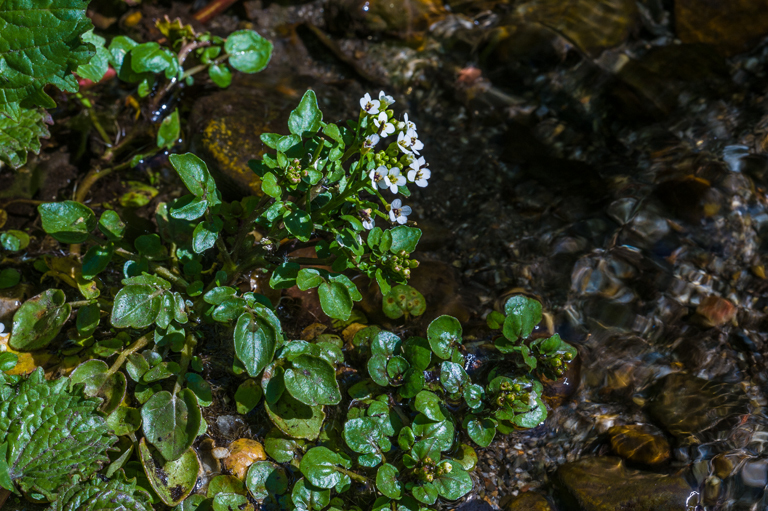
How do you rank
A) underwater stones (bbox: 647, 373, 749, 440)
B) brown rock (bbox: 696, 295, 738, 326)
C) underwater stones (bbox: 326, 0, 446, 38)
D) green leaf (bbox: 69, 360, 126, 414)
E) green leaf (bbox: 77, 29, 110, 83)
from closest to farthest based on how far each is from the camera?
green leaf (bbox: 69, 360, 126, 414), underwater stones (bbox: 647, 373, 749, 440), green leaf (bbox: 77, 29, 110, 83), brown rock (bbox: 696, 295, 738, 326), underwater stones (bbox: 326, 0, 446, 38)

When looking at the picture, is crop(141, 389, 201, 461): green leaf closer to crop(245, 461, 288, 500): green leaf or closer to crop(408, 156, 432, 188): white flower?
crop(245, 461, 288, 500): green leaf

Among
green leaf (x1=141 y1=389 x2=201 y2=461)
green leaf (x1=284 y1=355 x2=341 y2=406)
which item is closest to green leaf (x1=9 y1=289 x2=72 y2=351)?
green leaf (x1=141 y1=389 x2=201 y2=461)

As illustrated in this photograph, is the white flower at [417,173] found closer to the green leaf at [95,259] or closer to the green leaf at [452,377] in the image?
the green leaf at [452,377]

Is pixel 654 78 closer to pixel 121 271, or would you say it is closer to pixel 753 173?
pixel 753 173

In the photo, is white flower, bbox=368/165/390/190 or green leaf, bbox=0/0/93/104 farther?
green leaf, bbox=0/0/93/104

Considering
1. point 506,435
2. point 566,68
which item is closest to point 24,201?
point 506,435

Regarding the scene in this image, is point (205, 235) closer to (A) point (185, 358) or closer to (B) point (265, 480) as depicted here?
(A) point (185, 358)
